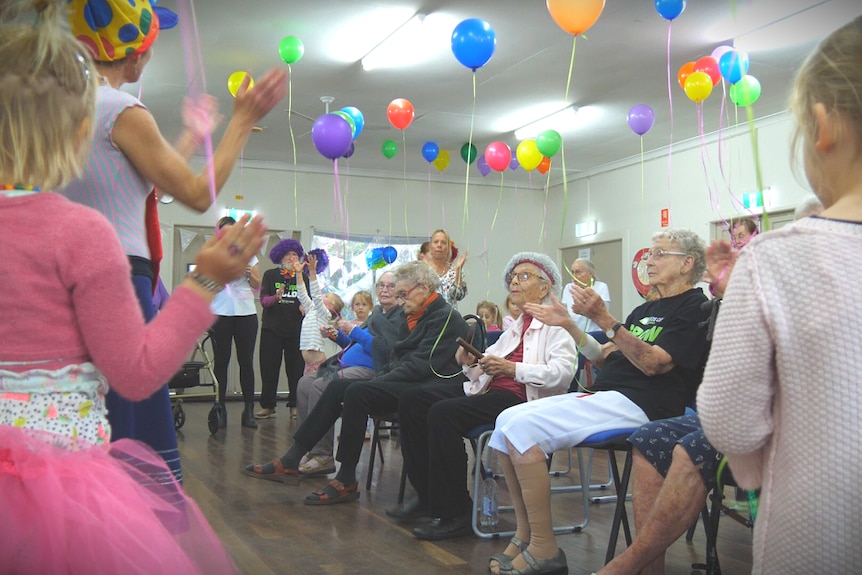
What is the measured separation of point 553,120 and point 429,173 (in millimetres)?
2776

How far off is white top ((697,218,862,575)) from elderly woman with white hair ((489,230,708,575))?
1.47 meters

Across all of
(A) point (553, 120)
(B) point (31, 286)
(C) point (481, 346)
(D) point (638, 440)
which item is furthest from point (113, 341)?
(A) point (553, 120)

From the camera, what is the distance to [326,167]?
31.6ft

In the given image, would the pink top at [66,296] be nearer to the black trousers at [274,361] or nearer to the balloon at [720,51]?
the balloon at [720,51]

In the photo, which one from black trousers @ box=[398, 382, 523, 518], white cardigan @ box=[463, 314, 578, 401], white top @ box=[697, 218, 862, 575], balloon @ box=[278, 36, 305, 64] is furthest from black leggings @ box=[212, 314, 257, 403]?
white top @ box=[697, 218, 862, 575]

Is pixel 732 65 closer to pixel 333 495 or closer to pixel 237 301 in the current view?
pixel 333 495

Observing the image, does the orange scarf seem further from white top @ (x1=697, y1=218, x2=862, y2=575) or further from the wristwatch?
white top @ (x1=697, y1=218, x2=862, y2=575)

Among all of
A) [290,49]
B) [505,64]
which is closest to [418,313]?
[290,49]

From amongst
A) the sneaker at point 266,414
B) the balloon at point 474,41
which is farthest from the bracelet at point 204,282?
the sneaker at point 266,414

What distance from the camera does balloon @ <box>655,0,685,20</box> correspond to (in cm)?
433

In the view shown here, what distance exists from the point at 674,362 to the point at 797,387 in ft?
5.32

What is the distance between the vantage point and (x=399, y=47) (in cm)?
559

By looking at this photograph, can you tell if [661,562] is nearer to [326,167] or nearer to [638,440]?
[638,440]

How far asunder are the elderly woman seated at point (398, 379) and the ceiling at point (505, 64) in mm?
1406
